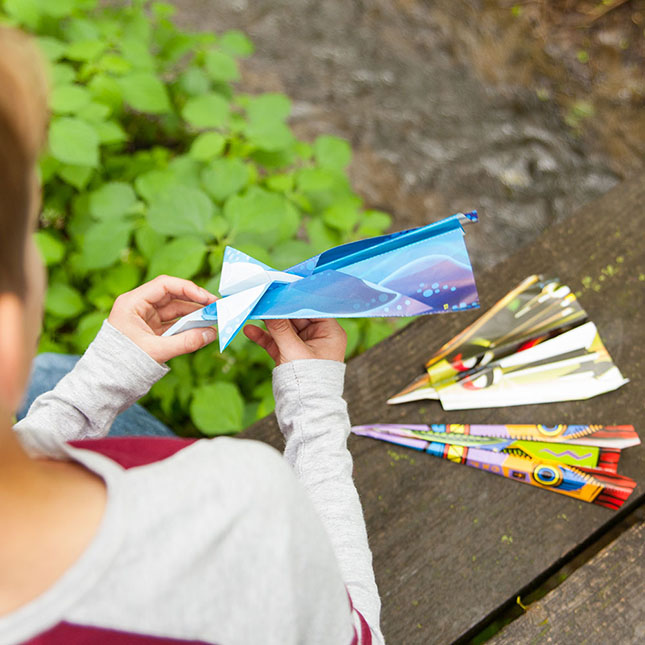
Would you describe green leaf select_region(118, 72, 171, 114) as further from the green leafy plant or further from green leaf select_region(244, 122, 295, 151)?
green leaf select_region(244, 122, 295, 151)

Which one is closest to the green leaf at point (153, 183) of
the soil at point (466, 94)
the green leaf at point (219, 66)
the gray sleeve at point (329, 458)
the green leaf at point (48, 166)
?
the green leaf at point (48, 166)

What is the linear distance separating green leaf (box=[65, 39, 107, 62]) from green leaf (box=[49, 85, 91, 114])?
0.12 m

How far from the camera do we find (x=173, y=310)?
2.64 ft

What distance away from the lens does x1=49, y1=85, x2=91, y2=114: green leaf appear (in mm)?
1160

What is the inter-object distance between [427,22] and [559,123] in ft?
2.07

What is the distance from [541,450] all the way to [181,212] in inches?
27.3

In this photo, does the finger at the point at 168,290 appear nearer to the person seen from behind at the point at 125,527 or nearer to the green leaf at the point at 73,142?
the person seen from behind at the point at 125,527

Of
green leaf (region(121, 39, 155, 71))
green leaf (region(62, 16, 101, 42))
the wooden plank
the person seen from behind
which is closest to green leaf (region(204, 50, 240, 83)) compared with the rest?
green leaf (region(121, 39, 155, 71))

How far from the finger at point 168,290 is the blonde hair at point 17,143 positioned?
369 mm

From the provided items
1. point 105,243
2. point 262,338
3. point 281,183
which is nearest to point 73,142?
point 105,243

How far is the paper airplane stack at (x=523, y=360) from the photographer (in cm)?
84

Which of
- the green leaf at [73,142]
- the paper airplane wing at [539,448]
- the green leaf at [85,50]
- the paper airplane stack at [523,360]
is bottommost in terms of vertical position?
the paper airplane wing at [539,448]

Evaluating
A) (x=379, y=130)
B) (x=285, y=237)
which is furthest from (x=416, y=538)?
(x=379, y=130)

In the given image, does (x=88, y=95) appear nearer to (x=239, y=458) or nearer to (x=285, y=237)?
(x=285, y=237)
